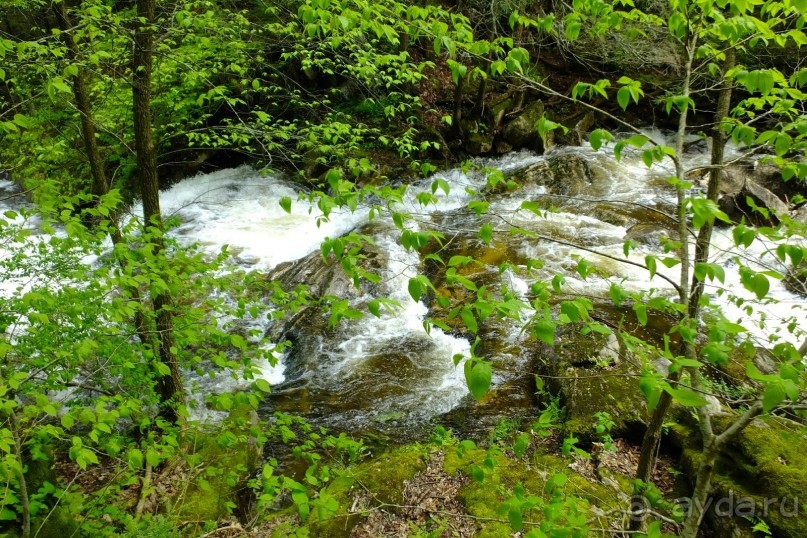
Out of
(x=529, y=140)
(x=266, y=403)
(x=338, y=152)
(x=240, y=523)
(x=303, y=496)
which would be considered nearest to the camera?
(x=303, y=496)

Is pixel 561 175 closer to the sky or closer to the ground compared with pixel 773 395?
closer to the ground

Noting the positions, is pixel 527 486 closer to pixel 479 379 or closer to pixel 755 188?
pixel 479 379

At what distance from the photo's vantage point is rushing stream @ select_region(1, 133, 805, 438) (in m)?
6.24

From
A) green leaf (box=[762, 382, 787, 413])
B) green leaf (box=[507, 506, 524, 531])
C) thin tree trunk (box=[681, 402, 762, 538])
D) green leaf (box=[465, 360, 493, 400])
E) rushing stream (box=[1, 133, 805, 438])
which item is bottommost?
rushing stream (box=[1, 133, 805, 438])

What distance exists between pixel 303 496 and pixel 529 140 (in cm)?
1393

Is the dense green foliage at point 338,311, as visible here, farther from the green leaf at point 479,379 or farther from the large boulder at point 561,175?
the large boulder at point 561,175

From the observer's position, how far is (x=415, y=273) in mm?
9023

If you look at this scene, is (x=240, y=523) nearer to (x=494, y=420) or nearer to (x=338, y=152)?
(x=494, y=420)

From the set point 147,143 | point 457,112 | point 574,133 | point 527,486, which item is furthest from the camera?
point 574,133

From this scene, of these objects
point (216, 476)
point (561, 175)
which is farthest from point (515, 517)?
point (561, 175)

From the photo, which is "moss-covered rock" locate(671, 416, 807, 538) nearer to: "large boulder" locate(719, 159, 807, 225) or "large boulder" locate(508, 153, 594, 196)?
"large boulder" locate(719, 159, 807, 225)

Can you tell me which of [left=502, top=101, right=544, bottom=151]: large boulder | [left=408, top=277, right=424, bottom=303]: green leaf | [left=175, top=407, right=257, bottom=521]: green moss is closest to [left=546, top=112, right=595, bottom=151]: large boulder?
[left=502, top=101, right=544, bottom=151]: large boulder

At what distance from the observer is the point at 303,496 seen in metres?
2.58

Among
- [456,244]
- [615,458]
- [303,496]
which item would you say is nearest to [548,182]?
[456,244]
